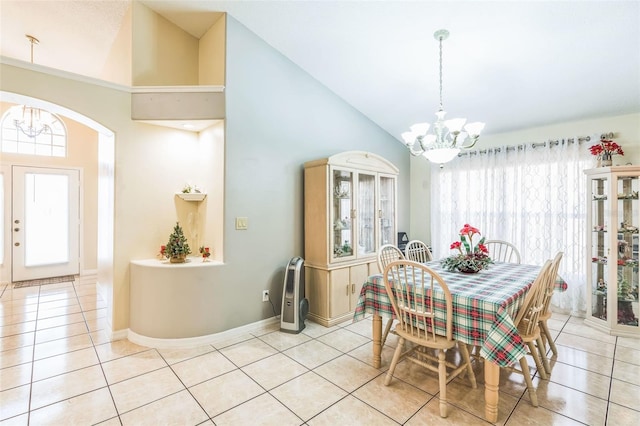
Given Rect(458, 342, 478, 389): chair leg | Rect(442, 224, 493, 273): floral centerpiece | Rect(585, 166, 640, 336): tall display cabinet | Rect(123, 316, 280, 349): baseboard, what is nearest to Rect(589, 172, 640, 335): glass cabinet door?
Rect(585, 166, 640, 336): tall display cabinet

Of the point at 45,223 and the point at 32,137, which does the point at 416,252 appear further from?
the point at 45,223

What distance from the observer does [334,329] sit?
3.29 m

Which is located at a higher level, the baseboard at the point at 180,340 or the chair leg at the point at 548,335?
the chair leg at the point at 548,335

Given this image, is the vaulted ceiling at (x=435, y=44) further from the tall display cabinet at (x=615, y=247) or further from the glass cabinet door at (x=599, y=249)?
the glass cabinet door at (x=599, y=249)

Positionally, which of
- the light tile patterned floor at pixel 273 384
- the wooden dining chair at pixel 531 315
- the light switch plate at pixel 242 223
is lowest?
the light tile patterned floor at pixel 273 384

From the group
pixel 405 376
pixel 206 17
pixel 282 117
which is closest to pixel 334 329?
pixel 405 376

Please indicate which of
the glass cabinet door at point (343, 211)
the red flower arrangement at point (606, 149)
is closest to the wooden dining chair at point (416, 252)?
the glass cabinet door at point (343, 211)

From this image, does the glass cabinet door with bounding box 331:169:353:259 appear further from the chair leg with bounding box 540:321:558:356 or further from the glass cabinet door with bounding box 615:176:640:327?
the glass cabinet door with bounding box 615:176:640:327

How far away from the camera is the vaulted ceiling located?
2479 millimetres

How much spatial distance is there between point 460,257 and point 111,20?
4484mm

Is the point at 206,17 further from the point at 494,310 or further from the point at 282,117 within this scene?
the point at 494,310

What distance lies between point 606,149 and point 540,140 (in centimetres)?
68

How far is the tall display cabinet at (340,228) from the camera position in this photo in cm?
339

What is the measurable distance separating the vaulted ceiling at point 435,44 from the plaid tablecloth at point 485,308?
2.06 m
